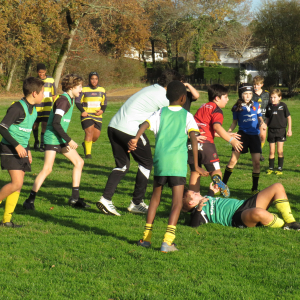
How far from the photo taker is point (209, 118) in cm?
647

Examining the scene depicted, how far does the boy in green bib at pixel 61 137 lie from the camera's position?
6.60 meters

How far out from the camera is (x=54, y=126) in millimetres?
6512

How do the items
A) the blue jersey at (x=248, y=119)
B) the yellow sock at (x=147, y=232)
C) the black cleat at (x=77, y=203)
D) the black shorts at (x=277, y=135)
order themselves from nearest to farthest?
the yellow sock at (x=147, y=232)
the black cleat at (x=77, y=203)
the blue jersey at (x=248, y=119)
the black shorts at (x=277, y=135)

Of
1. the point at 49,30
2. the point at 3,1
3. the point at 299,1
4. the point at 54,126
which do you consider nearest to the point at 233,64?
the point at 299,1

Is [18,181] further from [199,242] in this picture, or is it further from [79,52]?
[79,52]

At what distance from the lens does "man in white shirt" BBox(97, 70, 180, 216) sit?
19.9ft

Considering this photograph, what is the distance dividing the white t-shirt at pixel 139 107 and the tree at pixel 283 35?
3786 centimetres

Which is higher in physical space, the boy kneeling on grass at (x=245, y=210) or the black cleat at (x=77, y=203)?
the boy kneeling on grass at (x=245, y=210)

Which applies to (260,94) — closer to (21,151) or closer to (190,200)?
(190,200)

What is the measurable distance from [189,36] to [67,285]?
182ft

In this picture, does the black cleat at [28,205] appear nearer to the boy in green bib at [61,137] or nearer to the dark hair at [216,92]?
the boy in green bib at [61,137]

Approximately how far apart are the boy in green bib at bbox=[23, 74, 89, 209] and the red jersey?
1963mm

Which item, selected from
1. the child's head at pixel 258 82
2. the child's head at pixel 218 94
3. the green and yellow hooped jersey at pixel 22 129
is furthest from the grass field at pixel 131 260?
the child's head at pixel 258 82

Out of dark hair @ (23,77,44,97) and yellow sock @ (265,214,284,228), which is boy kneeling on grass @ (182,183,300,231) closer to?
yellow sock @ (265,214,284,228)
